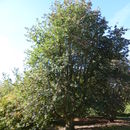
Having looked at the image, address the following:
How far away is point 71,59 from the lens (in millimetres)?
13195

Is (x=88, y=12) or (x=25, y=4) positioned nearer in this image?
(x=25, y=4)

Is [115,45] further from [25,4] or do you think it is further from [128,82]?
→ [25,4]

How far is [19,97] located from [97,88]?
5.30m

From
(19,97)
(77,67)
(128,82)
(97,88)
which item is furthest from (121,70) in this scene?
(19,97)

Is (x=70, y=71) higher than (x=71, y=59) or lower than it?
lower

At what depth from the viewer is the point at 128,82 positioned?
46.8ft

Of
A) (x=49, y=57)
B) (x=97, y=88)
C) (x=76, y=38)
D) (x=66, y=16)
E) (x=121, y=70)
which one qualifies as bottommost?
(x=97, y=88)

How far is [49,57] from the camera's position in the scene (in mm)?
13250

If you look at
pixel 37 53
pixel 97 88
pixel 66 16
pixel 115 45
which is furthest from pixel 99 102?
pixel 66 16

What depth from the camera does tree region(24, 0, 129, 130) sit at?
41.9ft

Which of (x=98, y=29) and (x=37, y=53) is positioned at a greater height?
(x=98, y=29)

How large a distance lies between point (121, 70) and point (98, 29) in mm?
3206

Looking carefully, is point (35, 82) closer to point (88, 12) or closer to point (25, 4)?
point (25, 4)

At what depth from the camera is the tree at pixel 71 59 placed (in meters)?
12.8
